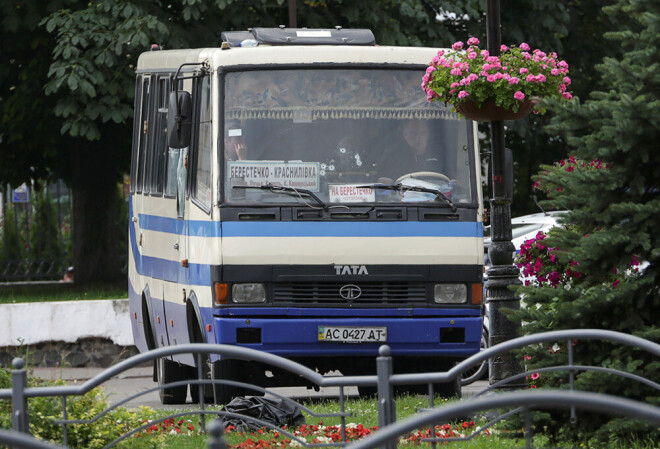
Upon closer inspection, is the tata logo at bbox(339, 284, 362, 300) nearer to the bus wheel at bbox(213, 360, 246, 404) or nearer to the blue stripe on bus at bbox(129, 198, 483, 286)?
the blue stripe on bus at bbox(129, 198, 483, 286)

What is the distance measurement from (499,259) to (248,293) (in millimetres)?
2048

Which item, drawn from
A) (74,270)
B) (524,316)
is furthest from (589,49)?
(524,316)

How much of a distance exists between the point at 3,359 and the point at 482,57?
384 inches

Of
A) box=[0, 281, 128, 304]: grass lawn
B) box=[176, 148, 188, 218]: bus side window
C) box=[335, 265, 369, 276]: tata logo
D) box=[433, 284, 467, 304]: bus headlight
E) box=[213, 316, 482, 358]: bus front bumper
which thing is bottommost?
box=[213, 316, 482, 358]: bus front bumper

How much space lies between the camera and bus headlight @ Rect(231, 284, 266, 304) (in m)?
11.1

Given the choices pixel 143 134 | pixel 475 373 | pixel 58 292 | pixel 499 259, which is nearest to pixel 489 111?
pixel 499 259

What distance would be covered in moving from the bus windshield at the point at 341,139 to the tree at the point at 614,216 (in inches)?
143

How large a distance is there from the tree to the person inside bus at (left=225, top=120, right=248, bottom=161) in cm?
400

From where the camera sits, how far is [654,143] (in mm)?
7426

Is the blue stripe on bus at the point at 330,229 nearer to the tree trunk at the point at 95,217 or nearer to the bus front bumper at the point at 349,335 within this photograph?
the bus front bumper at the point at 349,335

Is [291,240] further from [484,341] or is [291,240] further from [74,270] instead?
[74,270]

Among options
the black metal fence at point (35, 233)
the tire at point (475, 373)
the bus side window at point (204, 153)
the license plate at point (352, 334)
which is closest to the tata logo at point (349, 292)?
the license plate at point (352, 334)

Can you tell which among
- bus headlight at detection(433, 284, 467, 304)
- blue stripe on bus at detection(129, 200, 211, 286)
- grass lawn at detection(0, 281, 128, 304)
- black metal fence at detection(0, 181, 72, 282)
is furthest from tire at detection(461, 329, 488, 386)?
black metal fence at detection(0, 181, 72, 282)

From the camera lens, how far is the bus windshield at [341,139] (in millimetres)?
11164
